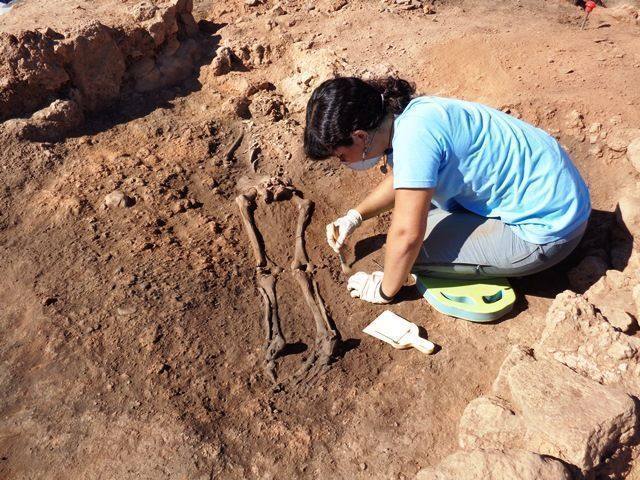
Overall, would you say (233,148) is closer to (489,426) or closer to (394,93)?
(394,93)

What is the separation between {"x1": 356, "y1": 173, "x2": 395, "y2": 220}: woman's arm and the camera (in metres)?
3.20

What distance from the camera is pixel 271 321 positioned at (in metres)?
3.08

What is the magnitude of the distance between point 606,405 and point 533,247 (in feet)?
3.01

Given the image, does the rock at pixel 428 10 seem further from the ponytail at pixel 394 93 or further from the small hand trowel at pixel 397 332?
the small hand trowel at pixel 397 332

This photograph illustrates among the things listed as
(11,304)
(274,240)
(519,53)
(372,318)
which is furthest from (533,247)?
(11,304)

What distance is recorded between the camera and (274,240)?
3.62 meters

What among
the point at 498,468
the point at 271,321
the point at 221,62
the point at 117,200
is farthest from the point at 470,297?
the point at 221,62

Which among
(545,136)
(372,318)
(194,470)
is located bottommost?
(372,318)

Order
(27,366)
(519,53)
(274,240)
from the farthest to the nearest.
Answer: (519,53)
(274,240)
(27,366)

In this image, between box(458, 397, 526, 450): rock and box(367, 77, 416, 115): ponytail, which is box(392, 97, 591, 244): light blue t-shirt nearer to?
box(367, 77, 416, 115): ponytail

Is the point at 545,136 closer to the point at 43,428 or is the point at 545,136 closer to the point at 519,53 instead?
the point at 519,53

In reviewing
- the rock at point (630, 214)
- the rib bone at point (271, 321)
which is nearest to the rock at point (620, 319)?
the rock at point (630, 214)

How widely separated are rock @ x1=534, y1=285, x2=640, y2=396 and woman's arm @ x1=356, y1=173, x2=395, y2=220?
1048 mm

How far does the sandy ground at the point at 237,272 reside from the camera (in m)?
2.49
